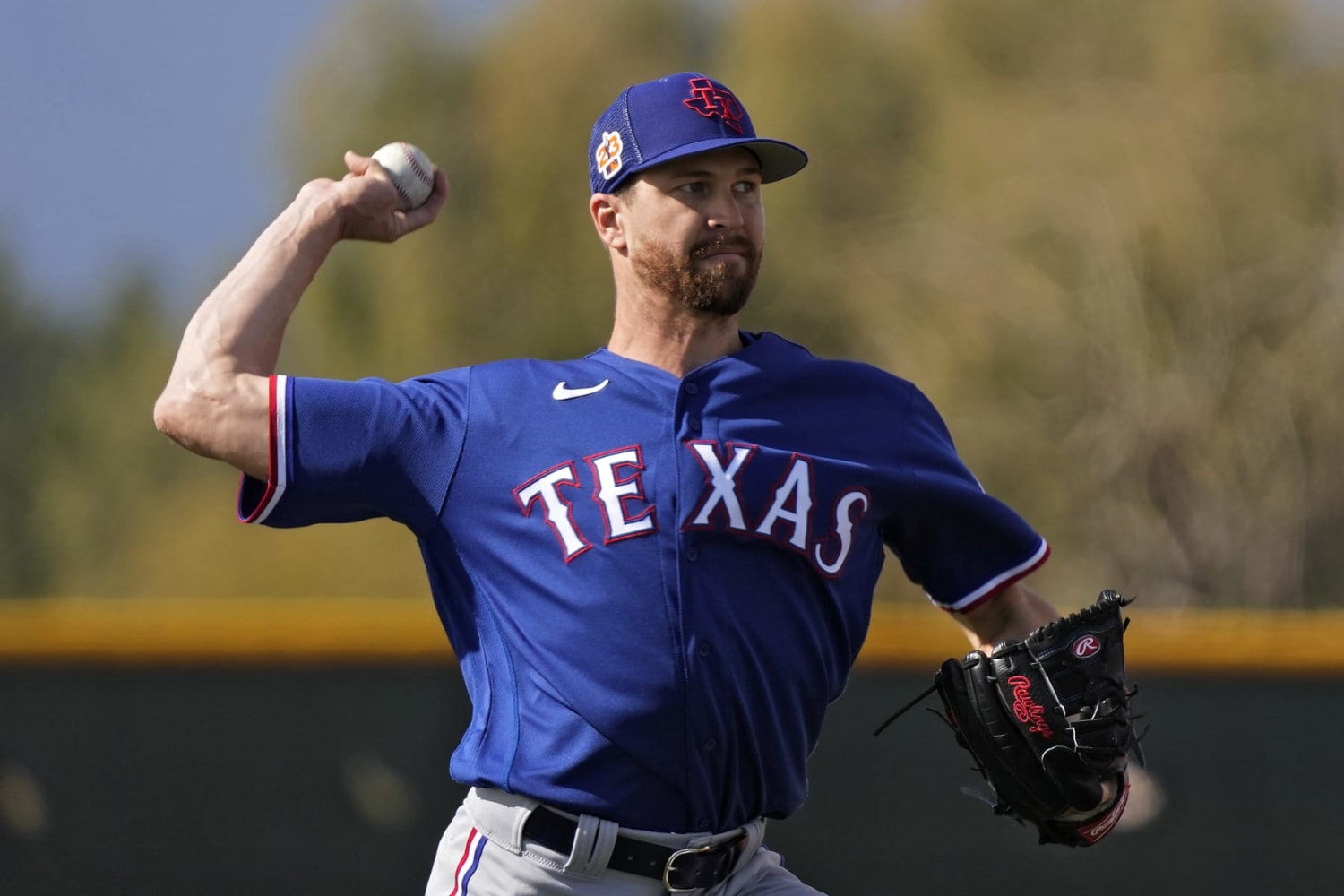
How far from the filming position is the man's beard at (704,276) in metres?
2.61

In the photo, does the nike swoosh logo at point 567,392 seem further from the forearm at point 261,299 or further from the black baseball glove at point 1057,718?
the black baseball glove at point 1057,718

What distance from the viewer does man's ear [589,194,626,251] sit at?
2756 millimetres

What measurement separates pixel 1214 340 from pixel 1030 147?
103 inches

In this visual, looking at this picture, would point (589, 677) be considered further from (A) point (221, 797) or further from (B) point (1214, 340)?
(B) point (1214, 340)

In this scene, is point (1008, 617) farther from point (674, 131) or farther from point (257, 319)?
point (257, 319)

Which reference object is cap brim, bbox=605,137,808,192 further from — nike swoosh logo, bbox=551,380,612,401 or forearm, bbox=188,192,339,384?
forearm, bbox=188,192,339,384

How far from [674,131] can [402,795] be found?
2667mm

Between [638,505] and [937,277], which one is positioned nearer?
[638,505]

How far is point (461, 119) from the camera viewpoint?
18234 millimetres

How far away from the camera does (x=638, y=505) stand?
2484mm

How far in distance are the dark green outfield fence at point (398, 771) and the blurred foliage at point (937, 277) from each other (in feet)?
31.2

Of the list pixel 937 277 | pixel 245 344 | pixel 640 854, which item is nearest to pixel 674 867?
pixel 640 854

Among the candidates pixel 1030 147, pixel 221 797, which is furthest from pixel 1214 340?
pixel 221 797

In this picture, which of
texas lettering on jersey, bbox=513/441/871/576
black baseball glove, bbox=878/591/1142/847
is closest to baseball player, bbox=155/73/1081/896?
texas lettering on jersey, bbox=513/441/871/576
